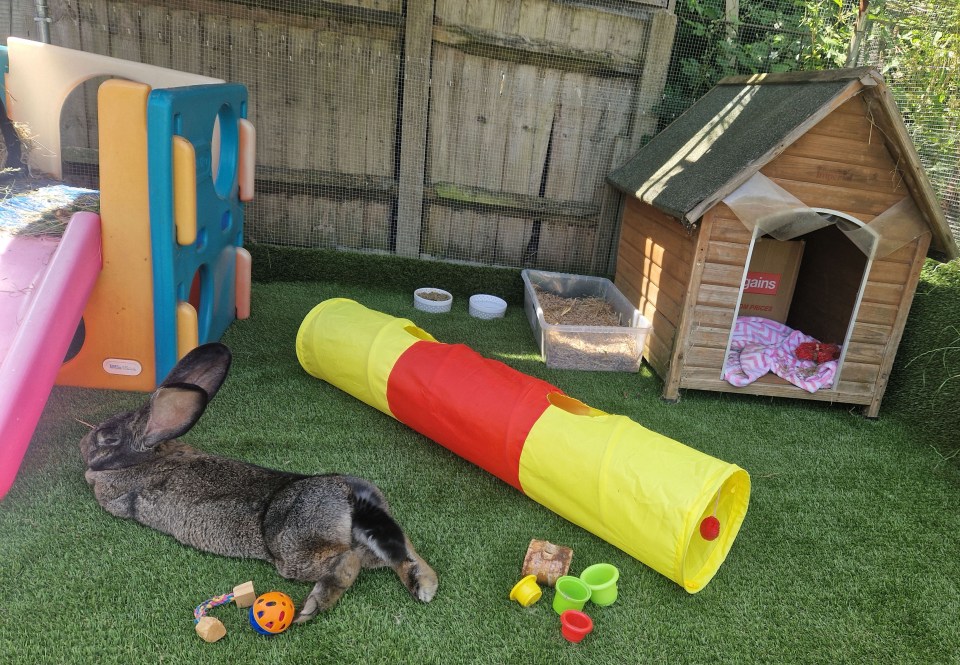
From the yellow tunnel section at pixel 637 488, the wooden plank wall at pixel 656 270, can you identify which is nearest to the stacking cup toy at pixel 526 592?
the yellow tunnel section at pixel 637 488

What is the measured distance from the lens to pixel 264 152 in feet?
13.6

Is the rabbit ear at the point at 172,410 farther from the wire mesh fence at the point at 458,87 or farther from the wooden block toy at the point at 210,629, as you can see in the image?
the wire mesh fence at the point at 458,87

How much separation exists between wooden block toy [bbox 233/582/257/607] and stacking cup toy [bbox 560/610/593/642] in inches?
33.0

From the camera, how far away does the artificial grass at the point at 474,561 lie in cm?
170

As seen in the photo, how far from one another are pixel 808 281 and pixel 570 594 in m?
3.23

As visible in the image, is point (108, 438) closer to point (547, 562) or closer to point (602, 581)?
point (547, 562)

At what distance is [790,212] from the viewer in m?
3.10

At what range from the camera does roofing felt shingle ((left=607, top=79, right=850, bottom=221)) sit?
9.76ft

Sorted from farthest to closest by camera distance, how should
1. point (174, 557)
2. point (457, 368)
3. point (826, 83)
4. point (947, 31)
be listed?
point (947, 31) → point (826, 83) → point (457, 368) → point (174, 557)

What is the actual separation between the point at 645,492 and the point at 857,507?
1171 millimetres

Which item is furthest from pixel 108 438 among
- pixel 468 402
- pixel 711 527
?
pixel 711 527

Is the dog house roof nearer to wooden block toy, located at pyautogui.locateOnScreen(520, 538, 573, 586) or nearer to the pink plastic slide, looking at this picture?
wooden block toy, located at pyautogui.locateOnScreen(520, 538, 573, 586)

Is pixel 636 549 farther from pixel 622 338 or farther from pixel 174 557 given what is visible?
pixel 622 338

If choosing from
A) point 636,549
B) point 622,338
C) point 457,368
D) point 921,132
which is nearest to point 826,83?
point 921,132
